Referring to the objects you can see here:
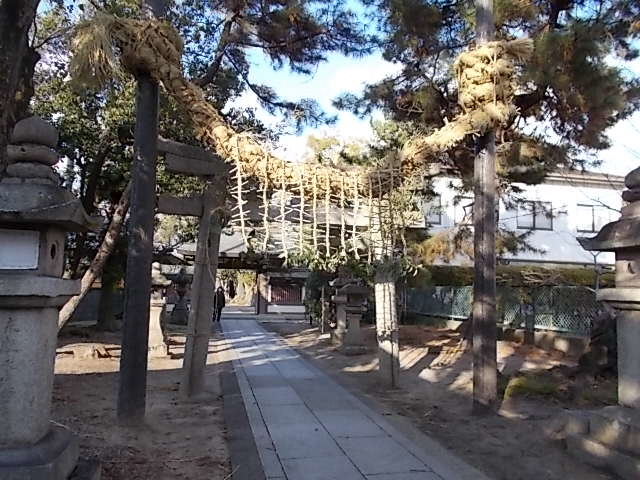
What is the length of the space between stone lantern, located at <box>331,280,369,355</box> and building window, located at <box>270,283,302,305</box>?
22019 mm

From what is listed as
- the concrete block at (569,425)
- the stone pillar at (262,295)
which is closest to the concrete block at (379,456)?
the concrete block at (569,425)

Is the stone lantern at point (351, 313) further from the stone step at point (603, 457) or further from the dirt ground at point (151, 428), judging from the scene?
the stone step at point (603, 457)

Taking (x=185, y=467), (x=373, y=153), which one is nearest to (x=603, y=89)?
(x=373, y=153)

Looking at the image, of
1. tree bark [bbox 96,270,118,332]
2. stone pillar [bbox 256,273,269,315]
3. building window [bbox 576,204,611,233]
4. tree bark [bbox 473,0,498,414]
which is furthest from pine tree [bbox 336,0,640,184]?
stone pillar [bbox 256,273,269,315]

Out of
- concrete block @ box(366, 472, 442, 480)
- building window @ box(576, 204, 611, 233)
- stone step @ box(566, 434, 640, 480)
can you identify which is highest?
building window @ box(576, 204, 611, 233)

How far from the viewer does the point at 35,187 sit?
12.1 ft

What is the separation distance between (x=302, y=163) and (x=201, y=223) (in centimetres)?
267

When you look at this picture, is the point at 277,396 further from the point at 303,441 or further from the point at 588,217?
the point at 588,217

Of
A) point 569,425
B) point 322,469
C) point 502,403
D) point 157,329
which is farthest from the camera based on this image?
point 157,329

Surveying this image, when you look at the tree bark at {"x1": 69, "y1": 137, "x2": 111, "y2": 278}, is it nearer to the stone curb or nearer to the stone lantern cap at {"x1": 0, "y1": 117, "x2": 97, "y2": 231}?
the stone curb

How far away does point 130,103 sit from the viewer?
11719mm

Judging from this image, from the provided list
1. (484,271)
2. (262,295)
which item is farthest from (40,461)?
(262,295)

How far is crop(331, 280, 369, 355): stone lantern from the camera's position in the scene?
13828 mm

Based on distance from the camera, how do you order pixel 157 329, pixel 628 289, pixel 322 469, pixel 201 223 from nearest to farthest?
pixel 322 469 < pixel 628 289 < pixel 201 223 < pixel 157 329
